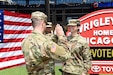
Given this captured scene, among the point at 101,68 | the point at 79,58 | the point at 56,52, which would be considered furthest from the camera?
the point at 101,68

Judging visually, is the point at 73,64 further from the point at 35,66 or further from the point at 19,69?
the point at 19,69

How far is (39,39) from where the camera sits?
12.0ft

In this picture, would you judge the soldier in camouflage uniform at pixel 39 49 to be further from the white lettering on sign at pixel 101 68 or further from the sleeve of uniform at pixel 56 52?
the white lettering on sign at pixel 101 68

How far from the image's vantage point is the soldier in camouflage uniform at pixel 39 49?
344 cm

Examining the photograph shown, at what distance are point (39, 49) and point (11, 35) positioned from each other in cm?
295

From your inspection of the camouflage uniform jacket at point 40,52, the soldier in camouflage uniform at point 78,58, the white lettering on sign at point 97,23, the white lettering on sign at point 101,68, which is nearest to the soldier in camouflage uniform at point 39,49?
the camouflage uniform jacket at point 40,52

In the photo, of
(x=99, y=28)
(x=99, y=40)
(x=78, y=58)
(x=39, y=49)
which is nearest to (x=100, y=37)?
(x=99, y=40)

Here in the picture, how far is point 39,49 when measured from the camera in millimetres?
3584

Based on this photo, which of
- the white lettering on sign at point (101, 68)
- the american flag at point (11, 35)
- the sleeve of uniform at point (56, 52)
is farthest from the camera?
the white lettering on sign at point (101, 68)

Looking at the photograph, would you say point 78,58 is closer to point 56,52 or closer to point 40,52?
point 40,52

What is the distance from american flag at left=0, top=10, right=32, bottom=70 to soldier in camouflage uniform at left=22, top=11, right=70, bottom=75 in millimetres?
2326

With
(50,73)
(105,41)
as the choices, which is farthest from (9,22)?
(105,41)

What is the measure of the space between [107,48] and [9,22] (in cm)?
349

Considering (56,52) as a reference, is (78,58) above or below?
below
